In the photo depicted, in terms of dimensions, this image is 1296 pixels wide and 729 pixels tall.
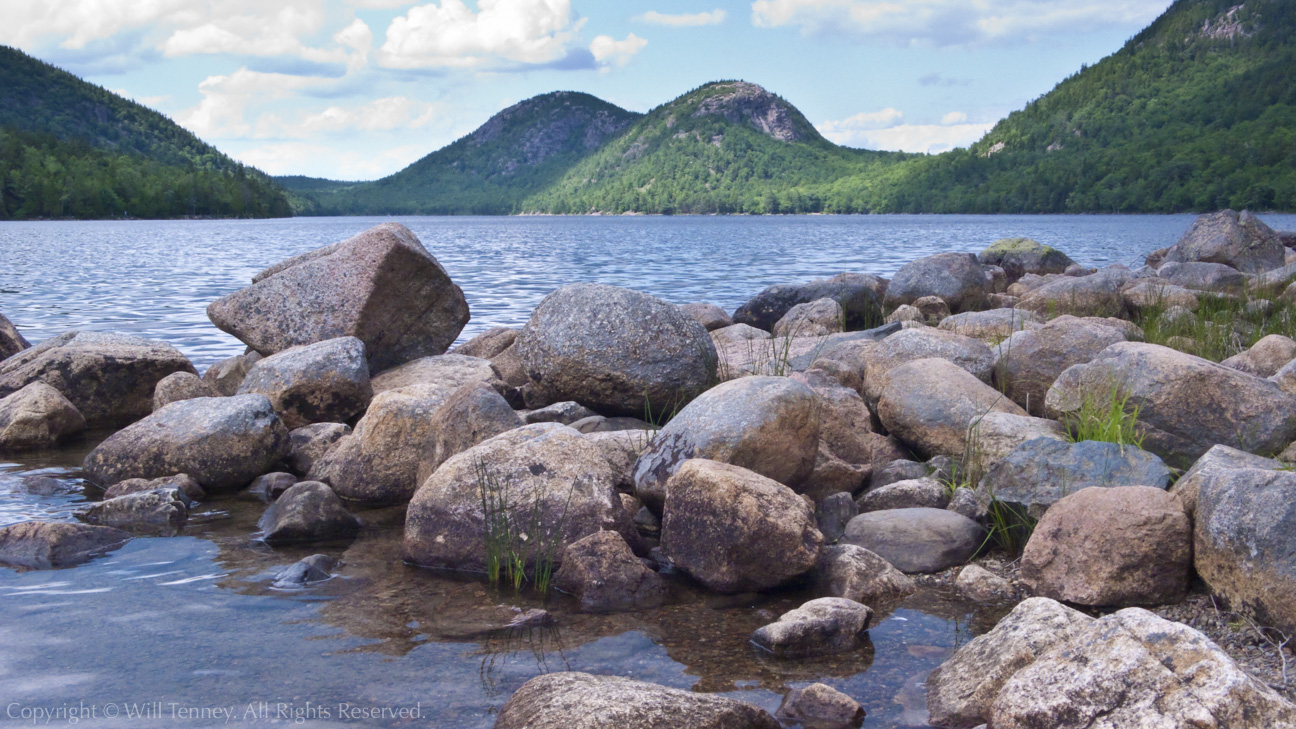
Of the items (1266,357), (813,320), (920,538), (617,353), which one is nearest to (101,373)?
(617,353)

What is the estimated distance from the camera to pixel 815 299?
15805 millimetres

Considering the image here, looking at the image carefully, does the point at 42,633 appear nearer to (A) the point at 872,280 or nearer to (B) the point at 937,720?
(B) the point at 937,720

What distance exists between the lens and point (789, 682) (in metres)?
4.38

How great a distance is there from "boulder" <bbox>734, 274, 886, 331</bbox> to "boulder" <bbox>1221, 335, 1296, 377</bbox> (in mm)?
6546

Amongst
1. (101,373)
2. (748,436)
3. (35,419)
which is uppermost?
(748,436)

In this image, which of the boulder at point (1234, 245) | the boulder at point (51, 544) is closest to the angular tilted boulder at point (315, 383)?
the boulder at point (51, 544)

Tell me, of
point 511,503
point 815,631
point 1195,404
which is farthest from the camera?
point 1195,404

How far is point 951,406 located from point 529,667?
443 cm

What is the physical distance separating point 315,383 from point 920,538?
6.20m

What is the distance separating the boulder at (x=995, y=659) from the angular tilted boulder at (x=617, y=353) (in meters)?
4.73

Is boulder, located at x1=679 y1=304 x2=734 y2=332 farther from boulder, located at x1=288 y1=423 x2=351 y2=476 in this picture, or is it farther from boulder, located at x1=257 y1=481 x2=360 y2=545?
boulder, located at x1=257 y1=481 x2=360 y2=545

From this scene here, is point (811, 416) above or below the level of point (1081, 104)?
below

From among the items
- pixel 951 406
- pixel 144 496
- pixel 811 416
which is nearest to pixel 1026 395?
pixel 951 406

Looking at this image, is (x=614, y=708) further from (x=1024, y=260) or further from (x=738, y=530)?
(x=1024, y=260)
